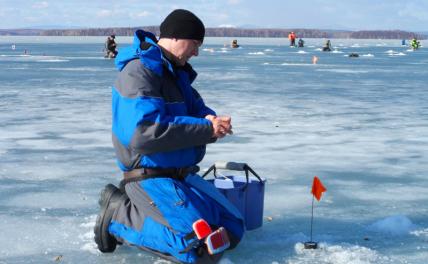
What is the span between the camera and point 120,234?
3.70 m

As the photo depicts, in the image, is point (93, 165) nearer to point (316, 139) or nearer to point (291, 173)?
point (291, 173)

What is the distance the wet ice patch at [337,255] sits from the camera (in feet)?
12.3

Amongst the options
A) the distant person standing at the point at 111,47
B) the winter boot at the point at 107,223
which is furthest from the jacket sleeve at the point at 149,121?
the distant person standing at the point at 111,47

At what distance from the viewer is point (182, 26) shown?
3607 mm

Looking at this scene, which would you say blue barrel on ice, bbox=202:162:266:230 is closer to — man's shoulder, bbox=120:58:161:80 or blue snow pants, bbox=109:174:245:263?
blue snow pants, bbox=109:174:245:263

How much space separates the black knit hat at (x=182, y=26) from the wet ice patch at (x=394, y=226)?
1.85 meters

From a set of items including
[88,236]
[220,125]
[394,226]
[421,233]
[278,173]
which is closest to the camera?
[220,125]

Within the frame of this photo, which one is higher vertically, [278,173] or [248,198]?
[248,198]

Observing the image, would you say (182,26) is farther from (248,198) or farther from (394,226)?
(394,226)

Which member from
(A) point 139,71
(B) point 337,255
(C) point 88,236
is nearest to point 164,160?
(A) point 139,71

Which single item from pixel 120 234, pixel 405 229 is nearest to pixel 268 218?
pixel 405 229

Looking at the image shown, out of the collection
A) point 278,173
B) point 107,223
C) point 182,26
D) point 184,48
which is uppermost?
point 182,26

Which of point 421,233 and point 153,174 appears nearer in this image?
point 153,174

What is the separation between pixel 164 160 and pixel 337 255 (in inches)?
46.5
